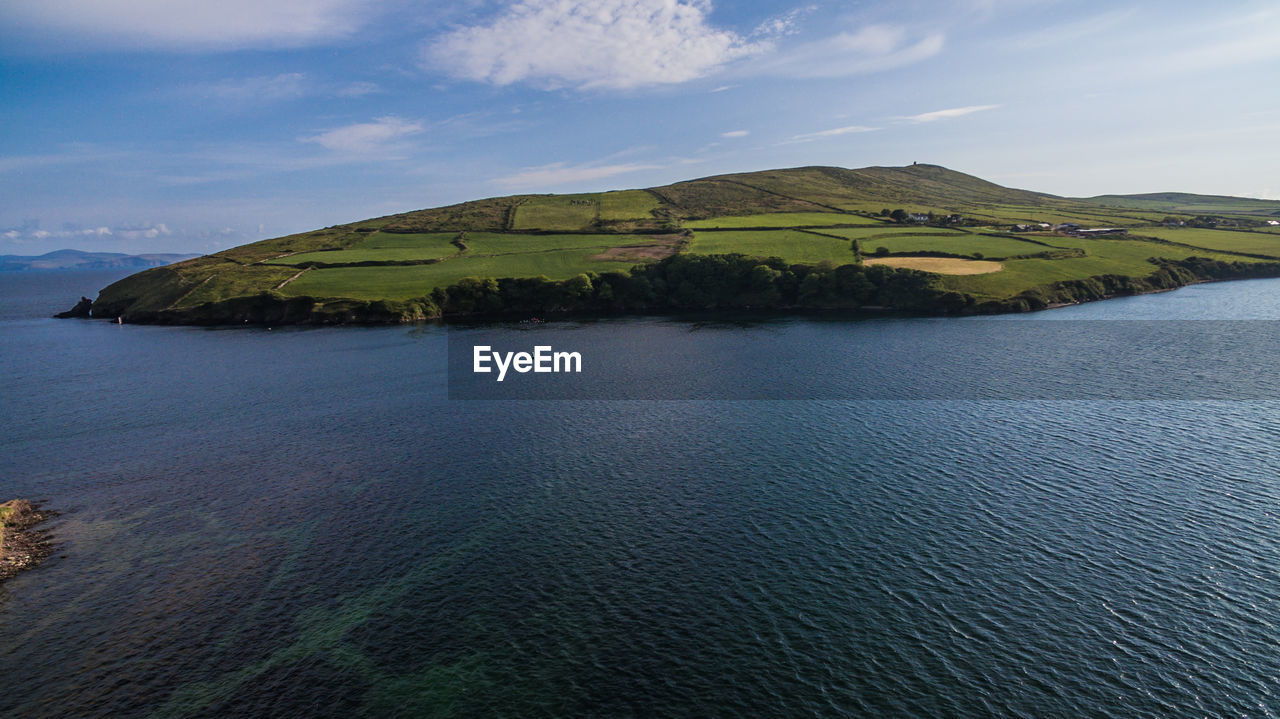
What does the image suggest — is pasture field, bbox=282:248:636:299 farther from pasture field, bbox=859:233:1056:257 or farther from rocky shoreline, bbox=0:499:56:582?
rocky shoreline, bbox=0:499:56:582

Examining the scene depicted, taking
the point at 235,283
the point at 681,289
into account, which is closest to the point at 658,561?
the point at 681,289

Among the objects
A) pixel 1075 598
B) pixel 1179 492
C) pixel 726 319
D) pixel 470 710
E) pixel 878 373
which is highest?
pixel 726 319

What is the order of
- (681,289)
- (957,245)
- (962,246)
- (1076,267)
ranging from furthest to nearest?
1. (957,245)
2. (962,246)
3. (681,289)
4. (1076,267)

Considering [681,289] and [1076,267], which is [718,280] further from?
[1076,267]

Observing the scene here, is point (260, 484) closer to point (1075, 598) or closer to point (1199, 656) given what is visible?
point (1075, 598)

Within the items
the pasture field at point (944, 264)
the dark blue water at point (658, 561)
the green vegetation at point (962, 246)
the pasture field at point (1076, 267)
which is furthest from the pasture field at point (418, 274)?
the pasture field at point (1076, 267)

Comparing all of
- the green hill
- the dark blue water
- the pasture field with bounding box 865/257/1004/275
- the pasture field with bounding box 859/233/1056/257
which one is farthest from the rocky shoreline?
the pasture field with bounding box 859/233/1056/257

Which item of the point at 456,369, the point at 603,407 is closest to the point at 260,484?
the point at 603,407
